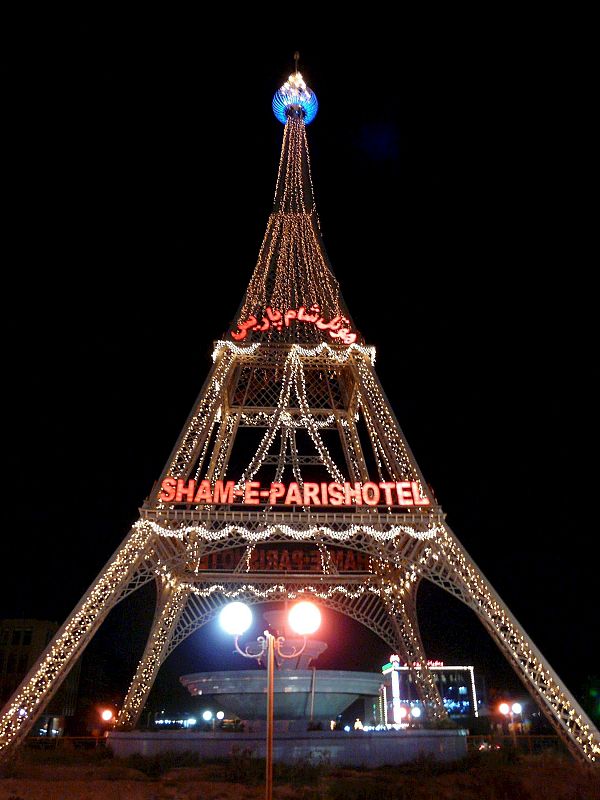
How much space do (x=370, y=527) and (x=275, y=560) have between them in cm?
1167

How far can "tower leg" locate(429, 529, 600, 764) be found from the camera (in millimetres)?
17234

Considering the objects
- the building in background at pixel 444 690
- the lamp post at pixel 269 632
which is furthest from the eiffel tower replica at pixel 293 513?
the building in background at pixel 444 690

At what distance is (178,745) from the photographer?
704 inches

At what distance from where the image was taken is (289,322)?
1135 inches

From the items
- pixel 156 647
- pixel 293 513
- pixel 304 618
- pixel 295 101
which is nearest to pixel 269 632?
pixel 304 618

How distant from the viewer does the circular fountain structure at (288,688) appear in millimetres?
17812

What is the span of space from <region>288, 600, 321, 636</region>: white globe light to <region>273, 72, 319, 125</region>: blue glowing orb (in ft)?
126

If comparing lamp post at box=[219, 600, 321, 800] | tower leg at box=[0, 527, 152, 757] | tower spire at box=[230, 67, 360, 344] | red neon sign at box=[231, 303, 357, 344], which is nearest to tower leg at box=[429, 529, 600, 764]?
lamp post at box=[219, 600, 321, 800]

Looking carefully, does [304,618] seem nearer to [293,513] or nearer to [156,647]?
[293,513]

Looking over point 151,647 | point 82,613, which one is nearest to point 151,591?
point 151,647

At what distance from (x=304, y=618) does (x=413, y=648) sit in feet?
79.4

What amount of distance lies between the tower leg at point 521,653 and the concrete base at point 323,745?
2.74m

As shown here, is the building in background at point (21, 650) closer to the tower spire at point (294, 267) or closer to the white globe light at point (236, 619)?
the tower spire at point (294, 267)

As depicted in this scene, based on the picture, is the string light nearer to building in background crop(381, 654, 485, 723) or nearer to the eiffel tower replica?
the eiffel tower replica
